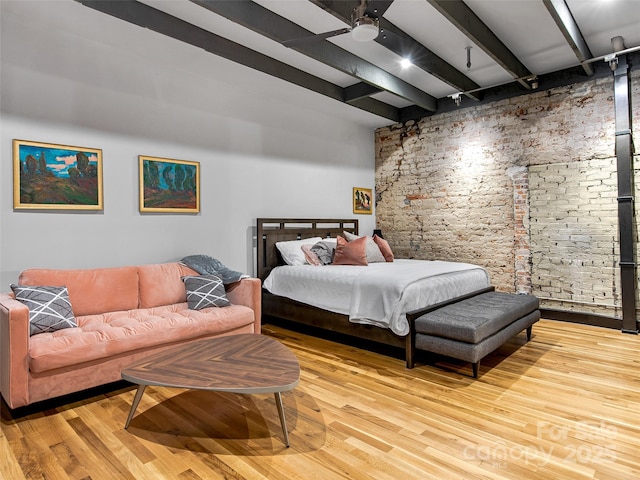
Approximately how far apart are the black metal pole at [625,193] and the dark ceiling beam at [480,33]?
0.94 metres

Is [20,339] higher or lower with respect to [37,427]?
higher

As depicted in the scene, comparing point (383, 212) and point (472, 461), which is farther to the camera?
point (383, 212)

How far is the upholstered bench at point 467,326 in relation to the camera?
9.55ft

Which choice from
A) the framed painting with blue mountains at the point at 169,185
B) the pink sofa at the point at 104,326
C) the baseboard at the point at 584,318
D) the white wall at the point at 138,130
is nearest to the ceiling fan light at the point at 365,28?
the white wall at the point at 138,130

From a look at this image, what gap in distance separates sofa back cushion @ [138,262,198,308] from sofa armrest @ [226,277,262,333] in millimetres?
514

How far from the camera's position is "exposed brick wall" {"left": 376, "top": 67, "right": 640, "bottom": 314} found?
450 centimetres

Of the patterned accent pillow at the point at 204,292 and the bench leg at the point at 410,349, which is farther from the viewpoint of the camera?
the patterned accent pillow at the point at 204,292

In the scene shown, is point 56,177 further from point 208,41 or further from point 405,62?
point 405,62

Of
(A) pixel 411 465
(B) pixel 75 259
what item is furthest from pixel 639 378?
(B) pixel 75 259

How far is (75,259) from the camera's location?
343cm

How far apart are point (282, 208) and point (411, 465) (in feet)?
12.5

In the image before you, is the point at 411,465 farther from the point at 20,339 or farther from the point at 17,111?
the point at 17,111

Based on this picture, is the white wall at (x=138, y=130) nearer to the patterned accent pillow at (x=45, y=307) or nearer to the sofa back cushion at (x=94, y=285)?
the sofa back cushion at (x=94, y=285)

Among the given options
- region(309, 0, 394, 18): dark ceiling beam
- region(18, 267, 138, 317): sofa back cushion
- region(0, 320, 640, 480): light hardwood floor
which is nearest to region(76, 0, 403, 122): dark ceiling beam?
region(309, 0, 394, 18): dark ceiling beam
